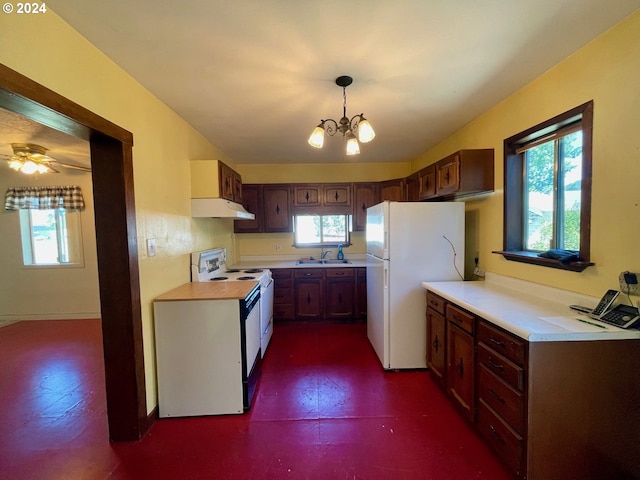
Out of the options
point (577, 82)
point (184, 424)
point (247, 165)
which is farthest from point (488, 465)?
point (247, 165)

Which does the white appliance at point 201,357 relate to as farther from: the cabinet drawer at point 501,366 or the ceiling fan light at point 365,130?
the cabinet drawer at point 501,366

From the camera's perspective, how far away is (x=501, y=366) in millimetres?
1518

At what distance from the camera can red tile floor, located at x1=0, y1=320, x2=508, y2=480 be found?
5.20 feet

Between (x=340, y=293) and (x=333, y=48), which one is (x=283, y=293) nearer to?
(x=340, y=293)

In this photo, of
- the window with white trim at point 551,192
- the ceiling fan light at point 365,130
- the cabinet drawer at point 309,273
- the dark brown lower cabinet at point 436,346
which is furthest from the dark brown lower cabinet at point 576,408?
the cabinet drawer at point 309,273

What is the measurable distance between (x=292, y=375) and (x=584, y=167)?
277 cm

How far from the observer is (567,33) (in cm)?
147

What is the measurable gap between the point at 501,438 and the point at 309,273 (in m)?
2.75

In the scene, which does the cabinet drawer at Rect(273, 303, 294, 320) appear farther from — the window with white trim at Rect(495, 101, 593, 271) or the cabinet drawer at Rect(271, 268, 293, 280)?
the window with white trim at Rect(495, 101, 593, 271)

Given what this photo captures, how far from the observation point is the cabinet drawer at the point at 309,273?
391cm

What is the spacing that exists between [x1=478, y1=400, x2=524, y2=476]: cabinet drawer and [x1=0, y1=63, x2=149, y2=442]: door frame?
229cm

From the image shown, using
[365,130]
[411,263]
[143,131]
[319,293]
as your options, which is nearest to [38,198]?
[143,131]

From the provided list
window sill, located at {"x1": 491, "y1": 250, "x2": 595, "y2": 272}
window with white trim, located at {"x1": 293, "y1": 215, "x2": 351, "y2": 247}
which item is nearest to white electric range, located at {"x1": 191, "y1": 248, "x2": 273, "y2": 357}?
window with white trim, located at {"x1": 293, "y1": 215, "x2": 351, "y2": 247}

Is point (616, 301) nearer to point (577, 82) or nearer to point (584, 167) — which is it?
point (584, 167)
